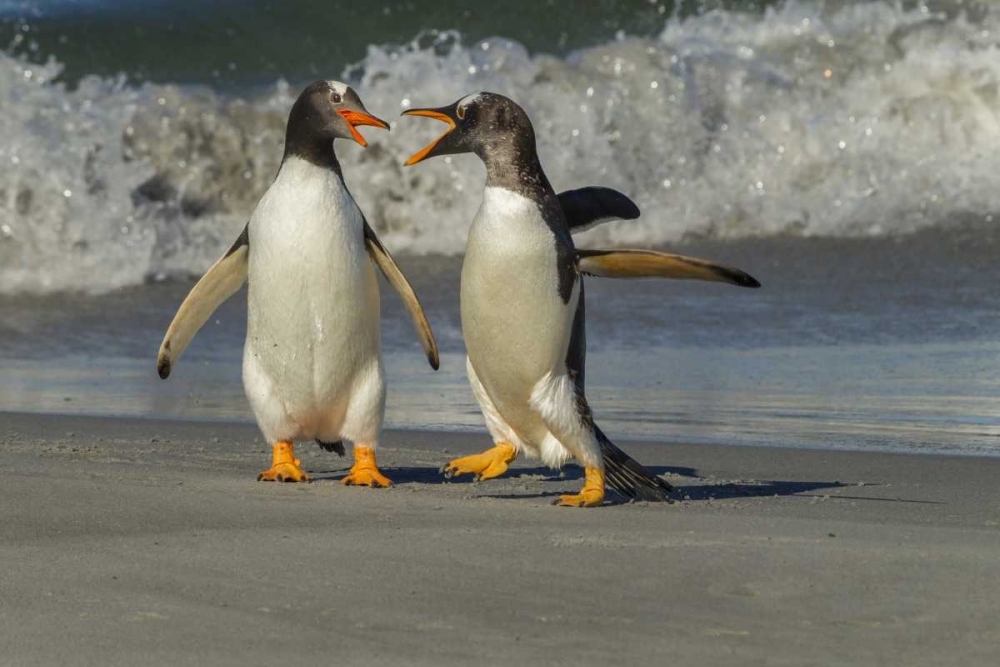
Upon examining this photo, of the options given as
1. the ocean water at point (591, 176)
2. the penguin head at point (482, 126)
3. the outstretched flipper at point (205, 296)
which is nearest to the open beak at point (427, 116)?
the penguin head at point (482, 126)

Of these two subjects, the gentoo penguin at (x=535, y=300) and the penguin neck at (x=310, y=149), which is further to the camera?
the penguin neck at (x=310, y=149)

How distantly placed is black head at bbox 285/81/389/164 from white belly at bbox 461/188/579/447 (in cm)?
55

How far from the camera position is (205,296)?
5.05 metres

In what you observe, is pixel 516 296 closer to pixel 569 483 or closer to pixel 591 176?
Result: pixel 569 483

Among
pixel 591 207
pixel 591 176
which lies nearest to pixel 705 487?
pixel 591 207

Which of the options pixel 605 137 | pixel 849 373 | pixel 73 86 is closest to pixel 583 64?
pixel 605 137

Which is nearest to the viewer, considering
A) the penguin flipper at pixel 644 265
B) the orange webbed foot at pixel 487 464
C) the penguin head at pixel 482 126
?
the penguin flipper at pixel 644 265

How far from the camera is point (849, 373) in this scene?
6.96 metres

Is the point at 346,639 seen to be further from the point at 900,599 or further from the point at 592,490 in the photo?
the point at 592,490

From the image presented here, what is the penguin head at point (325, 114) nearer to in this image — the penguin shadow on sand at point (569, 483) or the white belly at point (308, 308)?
the white belly at point (308, 308)

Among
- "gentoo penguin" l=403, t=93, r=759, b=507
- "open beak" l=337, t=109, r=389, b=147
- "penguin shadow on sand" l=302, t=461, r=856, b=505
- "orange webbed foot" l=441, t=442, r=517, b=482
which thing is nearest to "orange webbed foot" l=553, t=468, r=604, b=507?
"gentoo penguin" l=403, t=93, r=759, b=507

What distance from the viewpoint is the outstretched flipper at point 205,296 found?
195 inches

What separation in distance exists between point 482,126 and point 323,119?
0.49 metres

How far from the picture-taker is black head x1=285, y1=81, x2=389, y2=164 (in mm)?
4738
